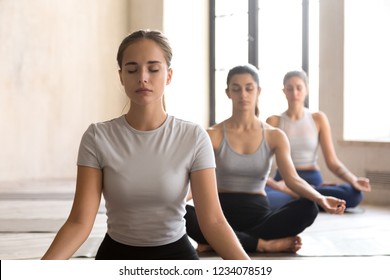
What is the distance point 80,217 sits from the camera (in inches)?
57.4

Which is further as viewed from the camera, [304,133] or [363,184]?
[304,133]

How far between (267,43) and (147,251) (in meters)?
5.06

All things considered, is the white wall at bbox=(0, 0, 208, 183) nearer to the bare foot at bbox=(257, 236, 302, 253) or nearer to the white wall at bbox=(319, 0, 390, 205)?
the white wall at bbox=(319, 0, 390, 205)

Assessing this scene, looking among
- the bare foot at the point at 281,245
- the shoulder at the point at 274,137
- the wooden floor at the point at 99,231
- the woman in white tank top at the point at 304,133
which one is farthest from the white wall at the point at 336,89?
the shoulder at the point at 274,137

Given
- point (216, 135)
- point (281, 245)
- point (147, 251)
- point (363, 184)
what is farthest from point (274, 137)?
point (147, 251)

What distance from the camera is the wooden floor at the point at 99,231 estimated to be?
309 cm

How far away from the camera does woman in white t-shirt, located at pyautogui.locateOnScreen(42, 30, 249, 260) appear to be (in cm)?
149

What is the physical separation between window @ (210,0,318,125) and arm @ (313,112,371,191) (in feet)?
5.31

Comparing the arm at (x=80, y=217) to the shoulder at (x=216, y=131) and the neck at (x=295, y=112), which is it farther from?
the neck at (x=295, y=112)

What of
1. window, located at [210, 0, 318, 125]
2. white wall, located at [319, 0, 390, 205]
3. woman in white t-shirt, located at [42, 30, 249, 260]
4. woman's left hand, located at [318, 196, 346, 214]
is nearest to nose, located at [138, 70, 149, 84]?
woman in white t-shirt, located at [42, 30, 249, 260]

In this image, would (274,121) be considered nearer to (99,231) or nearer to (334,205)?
(99,231)

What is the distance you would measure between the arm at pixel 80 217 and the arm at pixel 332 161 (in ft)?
8.16

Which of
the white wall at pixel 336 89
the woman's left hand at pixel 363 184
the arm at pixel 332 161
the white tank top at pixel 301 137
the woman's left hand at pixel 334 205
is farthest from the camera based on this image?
the white wall at pixel 336 89

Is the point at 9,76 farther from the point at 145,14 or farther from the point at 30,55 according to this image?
the point at 145,14
